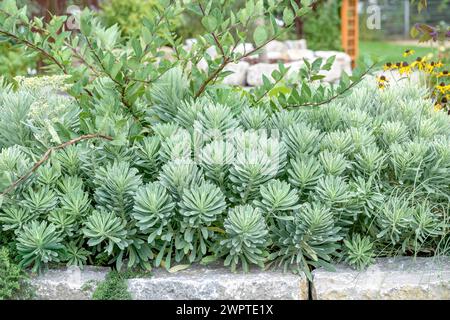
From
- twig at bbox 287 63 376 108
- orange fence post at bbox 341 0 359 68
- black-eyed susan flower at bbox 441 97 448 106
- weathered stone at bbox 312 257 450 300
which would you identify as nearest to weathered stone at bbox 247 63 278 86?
orange fence post at bbox 341 0 359 68

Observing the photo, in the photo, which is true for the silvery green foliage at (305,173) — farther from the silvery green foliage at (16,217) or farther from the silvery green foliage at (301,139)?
the silvery green foliage at (16,217)

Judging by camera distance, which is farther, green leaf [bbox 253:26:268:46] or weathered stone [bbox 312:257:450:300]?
green leaf [bbox 253:26:268:46]

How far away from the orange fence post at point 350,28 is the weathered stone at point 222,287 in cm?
817

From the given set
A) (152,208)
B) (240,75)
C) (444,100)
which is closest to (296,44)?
(240,75)

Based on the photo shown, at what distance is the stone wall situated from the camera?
2561 millimetres

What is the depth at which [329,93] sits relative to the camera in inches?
119

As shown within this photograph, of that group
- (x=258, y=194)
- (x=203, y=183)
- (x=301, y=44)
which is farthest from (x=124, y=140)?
(x=301, y=44)

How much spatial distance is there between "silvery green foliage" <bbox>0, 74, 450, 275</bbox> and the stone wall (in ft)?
0.21

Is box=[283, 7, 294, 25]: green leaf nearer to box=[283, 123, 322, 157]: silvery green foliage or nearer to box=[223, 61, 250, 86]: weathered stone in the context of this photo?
box=[283, 123, 322, 157]: silvery green foliage

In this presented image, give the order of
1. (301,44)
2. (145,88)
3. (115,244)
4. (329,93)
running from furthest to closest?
(301,44) < (145,88) < (329,93) < (115,244)

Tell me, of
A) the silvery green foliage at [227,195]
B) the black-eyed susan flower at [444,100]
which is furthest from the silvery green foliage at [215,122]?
the black-eyed susan flower at [444,100]

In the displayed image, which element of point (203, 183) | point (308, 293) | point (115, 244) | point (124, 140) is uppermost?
point (124, 140)
